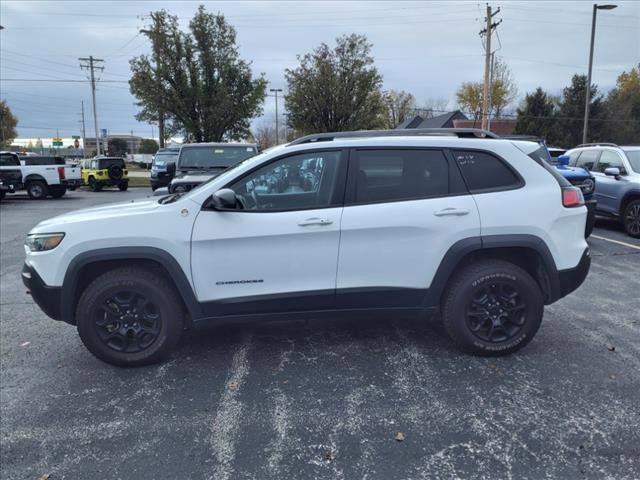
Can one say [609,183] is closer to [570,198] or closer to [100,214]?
[570,198]

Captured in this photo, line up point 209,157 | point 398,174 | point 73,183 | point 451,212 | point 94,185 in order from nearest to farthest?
point 451,212 → point 398,174 → point 209,157 → point 73,183 → point 94,185

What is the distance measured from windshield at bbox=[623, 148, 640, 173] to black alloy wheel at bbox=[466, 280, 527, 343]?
7636 millimetres

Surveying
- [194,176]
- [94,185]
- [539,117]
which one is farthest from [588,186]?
[539,117]

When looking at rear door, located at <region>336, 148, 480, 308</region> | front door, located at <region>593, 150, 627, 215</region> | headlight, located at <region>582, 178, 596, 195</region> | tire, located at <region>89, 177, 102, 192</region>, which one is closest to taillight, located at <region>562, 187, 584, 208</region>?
rear door, located at <region>336, 148, 480, 308</region>

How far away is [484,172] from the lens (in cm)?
409

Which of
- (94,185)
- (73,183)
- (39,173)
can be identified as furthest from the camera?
(94,185)

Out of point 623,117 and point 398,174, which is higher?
point 623,117

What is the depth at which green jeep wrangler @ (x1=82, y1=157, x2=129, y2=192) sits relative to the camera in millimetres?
26844

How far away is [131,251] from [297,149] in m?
1.48

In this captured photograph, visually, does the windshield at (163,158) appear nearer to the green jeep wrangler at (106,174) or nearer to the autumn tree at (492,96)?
the green jeep wrangler at (106,174)

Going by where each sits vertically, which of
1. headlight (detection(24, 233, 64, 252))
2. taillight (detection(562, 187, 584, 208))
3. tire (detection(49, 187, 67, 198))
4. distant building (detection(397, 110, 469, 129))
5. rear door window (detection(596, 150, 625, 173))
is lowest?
tire (detection(49, 187, 67, 198))

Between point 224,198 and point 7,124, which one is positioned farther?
point 7,124

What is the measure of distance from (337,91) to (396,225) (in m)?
29.1

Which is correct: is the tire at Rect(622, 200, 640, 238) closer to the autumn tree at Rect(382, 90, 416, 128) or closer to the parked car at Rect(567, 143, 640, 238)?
the parked car at Rect(567, 143, 640, 238)
